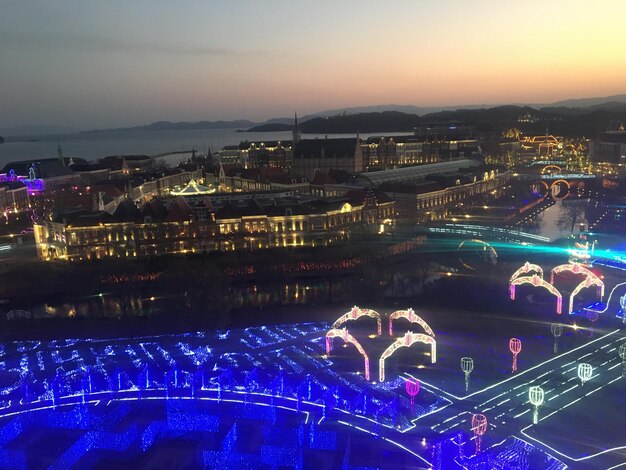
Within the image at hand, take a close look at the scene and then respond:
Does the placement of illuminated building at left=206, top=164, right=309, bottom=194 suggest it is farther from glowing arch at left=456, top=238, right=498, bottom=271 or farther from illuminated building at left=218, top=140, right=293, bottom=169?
glowing arch at left=456, top=238, right=498, bottom=271

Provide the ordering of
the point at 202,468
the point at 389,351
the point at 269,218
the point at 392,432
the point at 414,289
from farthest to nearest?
the point at 269,218, the point at 414,289, the point at 389,351, the point at 392,432, the point at 202,468

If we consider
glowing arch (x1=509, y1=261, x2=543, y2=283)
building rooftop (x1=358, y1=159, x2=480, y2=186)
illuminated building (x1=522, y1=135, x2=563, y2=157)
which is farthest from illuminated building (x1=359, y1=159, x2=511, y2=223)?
illuminated building (x1=522, y1=135, x2=563, y2=157)

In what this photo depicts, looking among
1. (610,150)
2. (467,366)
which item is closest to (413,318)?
(467,366)

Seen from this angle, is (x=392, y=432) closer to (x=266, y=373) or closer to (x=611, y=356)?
(x=266, y=373)

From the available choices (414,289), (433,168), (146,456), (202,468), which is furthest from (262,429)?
(433,168)

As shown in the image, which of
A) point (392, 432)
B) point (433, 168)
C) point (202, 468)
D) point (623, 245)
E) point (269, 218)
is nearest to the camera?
point (202, 468)

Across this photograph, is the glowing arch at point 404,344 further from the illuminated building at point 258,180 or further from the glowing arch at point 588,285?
the illuminated building at point 258,180
